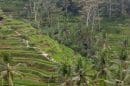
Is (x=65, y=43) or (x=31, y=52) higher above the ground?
(x=31, y=52)

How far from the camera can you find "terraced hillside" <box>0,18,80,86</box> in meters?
94.5

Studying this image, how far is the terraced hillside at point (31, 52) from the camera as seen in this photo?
94506mm

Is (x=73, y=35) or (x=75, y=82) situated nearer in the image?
(x=75, y=82)

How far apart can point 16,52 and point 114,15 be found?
207ft

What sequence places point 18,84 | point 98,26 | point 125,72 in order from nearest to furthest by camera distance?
point 18,84 < point 125,72 < point 98,26

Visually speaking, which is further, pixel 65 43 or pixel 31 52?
pixel 65 43

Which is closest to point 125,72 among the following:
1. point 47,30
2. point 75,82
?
point 75,82

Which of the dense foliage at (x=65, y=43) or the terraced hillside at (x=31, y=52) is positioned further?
the terraced hillside at (x=31, y=52)

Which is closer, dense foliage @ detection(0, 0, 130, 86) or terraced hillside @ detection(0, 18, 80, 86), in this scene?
dense foliage @ detection(0, 0, 130, 86)

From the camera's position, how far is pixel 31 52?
108062 mm

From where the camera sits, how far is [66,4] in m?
161

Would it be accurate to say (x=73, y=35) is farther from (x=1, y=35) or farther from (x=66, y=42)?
(x=1, y=35)

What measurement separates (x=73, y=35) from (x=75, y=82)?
2028 inches

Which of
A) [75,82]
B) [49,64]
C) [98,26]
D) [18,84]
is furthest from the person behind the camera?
[98,26]
